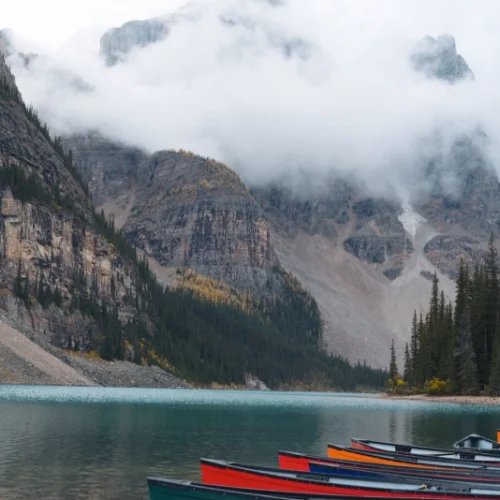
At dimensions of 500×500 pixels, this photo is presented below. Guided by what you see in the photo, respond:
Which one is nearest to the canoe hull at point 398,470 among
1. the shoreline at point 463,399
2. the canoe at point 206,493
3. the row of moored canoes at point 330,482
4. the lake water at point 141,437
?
the row of moored canoes at point 330,482

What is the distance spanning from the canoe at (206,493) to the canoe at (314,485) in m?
1.17

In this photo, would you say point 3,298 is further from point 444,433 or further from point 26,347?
point 444,433

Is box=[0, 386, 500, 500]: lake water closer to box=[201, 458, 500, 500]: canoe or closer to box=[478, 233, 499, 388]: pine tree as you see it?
box=[201, 458, 500, 500]: canoe

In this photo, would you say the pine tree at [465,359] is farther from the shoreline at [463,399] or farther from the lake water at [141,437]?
the lake water at [141,437]

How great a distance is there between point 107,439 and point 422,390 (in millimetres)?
105836

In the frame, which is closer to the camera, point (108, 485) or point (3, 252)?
point (108, 485)

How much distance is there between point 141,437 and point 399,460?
2704 cm

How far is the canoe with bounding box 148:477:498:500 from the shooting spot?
78.4 feet

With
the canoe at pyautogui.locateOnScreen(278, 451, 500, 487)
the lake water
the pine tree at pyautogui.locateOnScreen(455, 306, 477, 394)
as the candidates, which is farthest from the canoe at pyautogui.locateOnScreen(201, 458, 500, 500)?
the pine tree at pyautogui.locateOnScreen(455, 306, 477, 394)

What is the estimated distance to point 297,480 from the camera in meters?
28.3

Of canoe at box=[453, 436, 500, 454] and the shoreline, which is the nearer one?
canoe at box=[453, 436, 500, 454]

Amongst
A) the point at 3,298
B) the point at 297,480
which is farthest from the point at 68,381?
the point at 297,480

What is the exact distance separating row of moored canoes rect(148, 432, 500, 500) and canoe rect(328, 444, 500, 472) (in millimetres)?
50

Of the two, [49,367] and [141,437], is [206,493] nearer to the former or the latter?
[141,437]
